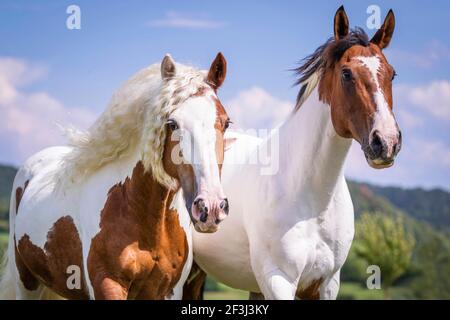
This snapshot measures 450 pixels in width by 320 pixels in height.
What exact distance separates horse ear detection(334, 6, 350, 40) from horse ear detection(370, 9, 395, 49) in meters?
0.18

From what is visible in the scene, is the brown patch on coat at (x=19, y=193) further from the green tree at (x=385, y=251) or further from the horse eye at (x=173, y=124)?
the green tree at (x=385, y=251)

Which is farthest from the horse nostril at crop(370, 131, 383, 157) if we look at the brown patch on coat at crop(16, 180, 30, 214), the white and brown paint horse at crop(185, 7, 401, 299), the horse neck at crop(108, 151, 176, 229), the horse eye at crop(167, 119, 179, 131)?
the brown patch on coat at crop(16, 180, 30, 214)

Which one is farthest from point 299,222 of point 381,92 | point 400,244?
point 400,244

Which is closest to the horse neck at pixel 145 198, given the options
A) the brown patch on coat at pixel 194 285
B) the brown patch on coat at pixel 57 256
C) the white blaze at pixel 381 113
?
the brown patch on coat at pixel 57 256

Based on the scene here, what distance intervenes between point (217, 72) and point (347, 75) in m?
0.78

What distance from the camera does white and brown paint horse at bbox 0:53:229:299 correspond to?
12.2ft

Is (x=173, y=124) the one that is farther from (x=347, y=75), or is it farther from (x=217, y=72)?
(x=347, y=75)

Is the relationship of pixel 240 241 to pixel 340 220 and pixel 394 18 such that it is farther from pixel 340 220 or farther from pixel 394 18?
pixel 394 18

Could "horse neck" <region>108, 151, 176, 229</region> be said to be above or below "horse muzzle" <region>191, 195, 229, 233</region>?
above

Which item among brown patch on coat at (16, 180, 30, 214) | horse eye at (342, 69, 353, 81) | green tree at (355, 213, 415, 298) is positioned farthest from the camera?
green tree at (355, 213, 415, 298)

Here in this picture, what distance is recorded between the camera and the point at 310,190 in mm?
4363

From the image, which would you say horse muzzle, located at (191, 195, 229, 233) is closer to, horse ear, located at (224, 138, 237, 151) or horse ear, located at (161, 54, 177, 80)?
horse ear, located at (161, 54, 177, 80)

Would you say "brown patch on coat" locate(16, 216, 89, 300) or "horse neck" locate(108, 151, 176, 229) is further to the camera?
"brown patch on coat" locate(16, 216, 89, 300)

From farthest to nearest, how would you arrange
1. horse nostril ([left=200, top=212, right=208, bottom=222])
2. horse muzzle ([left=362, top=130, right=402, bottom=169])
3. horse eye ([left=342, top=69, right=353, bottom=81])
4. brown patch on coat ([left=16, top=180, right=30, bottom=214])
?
brown patch on coat ([left=16, top=180, right=30, bottom=214]) < horse eye ([left=342, top=69, right=353, bottom=81]) < horse muzzle ([left=362, top=130, right=402, bottom=169]) < horse nostril ([left=200, top=212, right=208, bottom=222])
